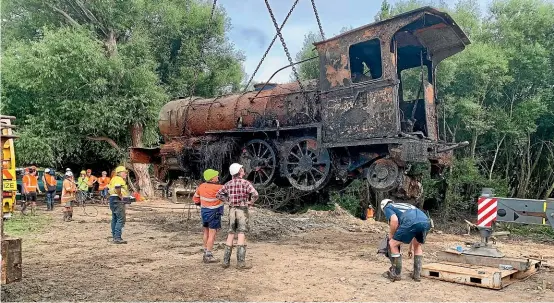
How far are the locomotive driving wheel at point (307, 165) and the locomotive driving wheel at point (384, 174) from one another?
3.20 feet

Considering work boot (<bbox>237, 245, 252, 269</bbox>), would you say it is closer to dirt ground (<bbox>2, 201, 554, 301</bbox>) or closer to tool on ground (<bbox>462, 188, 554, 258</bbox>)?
dirt ground (<bbox>2, 201, 554, 301</bbox>)

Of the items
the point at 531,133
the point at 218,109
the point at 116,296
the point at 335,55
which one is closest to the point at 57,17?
the point at 218,109

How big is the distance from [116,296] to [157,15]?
2091 cm

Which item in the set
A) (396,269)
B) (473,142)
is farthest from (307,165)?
(473,142)

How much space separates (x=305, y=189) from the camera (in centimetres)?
1007

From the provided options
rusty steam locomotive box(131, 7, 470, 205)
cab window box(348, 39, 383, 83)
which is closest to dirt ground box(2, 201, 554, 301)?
rusty steam locomotive box(131, 7, 470, 205)

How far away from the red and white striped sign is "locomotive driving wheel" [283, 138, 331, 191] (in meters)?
3.30

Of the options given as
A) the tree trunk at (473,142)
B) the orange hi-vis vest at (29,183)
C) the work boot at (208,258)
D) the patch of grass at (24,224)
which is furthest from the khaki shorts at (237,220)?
the tree trunk at (473,142)

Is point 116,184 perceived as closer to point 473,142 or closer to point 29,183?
point 29,183

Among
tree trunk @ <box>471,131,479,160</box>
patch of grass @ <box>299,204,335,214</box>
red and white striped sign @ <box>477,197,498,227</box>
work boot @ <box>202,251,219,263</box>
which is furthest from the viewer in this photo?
patch of grass @ <box>299,204,335,214</box>

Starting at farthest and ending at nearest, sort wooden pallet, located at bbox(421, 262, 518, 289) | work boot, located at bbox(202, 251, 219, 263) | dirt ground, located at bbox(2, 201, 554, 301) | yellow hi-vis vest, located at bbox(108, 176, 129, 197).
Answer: yellow hi-vis vest, located at bbox(108, 176, 129, 197)
work boot, located at bbox(202, 251, 219, 263)
wooden pallet, located at bbox(421, 262, 518, 289)
dirt ground, located at bbox(2, 201, 554, 301)

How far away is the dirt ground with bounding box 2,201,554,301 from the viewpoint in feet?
19.2

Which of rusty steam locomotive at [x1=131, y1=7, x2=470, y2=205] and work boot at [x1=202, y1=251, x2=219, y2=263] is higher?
rusty steam locomotive at [x1=131, y1=7, x2=470, y2=205]

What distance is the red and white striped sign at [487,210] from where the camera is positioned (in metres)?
7.09
